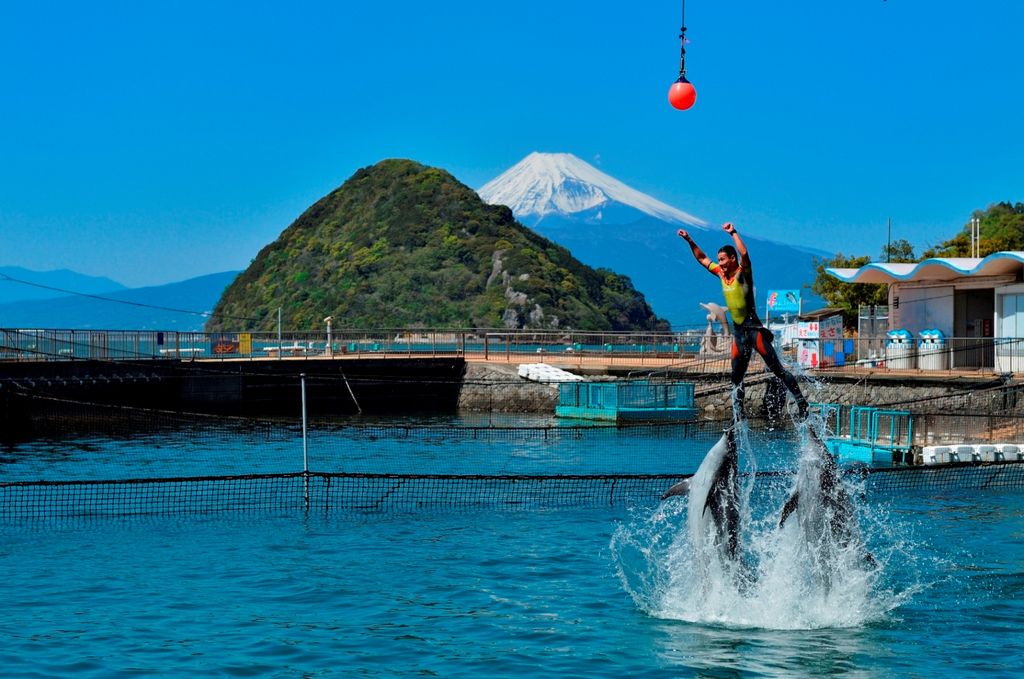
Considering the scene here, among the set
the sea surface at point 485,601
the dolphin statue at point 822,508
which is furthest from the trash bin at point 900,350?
the dolphin statue at point 822,508

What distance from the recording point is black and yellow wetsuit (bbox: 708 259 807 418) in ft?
40.7

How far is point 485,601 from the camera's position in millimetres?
15750

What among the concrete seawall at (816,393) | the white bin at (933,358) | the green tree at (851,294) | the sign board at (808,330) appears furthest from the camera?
the green tree at (851,294)

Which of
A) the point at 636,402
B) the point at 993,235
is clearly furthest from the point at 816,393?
the point at 993,235

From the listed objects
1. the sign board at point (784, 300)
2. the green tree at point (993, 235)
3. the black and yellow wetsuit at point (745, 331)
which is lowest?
the black and yellow wetsuit at point (745, 331)

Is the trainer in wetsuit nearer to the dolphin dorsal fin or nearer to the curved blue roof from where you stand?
the dolphin dorsal fin

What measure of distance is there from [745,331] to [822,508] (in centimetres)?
249

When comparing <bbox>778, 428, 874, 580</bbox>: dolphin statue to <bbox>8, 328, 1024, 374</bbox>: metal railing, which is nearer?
<bbox>778, 428, 874, 580</bbox>: dolphin statue

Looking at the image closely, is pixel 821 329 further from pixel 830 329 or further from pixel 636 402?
pixel 636 402

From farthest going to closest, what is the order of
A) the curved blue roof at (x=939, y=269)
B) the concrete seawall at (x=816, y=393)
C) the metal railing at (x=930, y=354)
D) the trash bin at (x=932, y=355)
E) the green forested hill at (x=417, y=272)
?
the green forested hill at (x=417, y=272) < the trash bin at (x=932, y=355) < the curved blue roof at (x=939, y=269) < the metal railing at (x=930, y=354) < the concrete seawall at (x=816, y=393)

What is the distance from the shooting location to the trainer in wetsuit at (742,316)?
1238cm

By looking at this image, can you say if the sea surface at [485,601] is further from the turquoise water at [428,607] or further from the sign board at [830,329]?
the sign board at [830,329]

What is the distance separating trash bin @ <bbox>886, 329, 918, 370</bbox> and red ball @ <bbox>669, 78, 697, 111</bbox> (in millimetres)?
26748

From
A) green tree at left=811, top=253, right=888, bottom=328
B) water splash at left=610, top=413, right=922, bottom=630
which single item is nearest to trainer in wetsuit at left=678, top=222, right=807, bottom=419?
water splash at left=610, top=413, right=922, bottom=630
